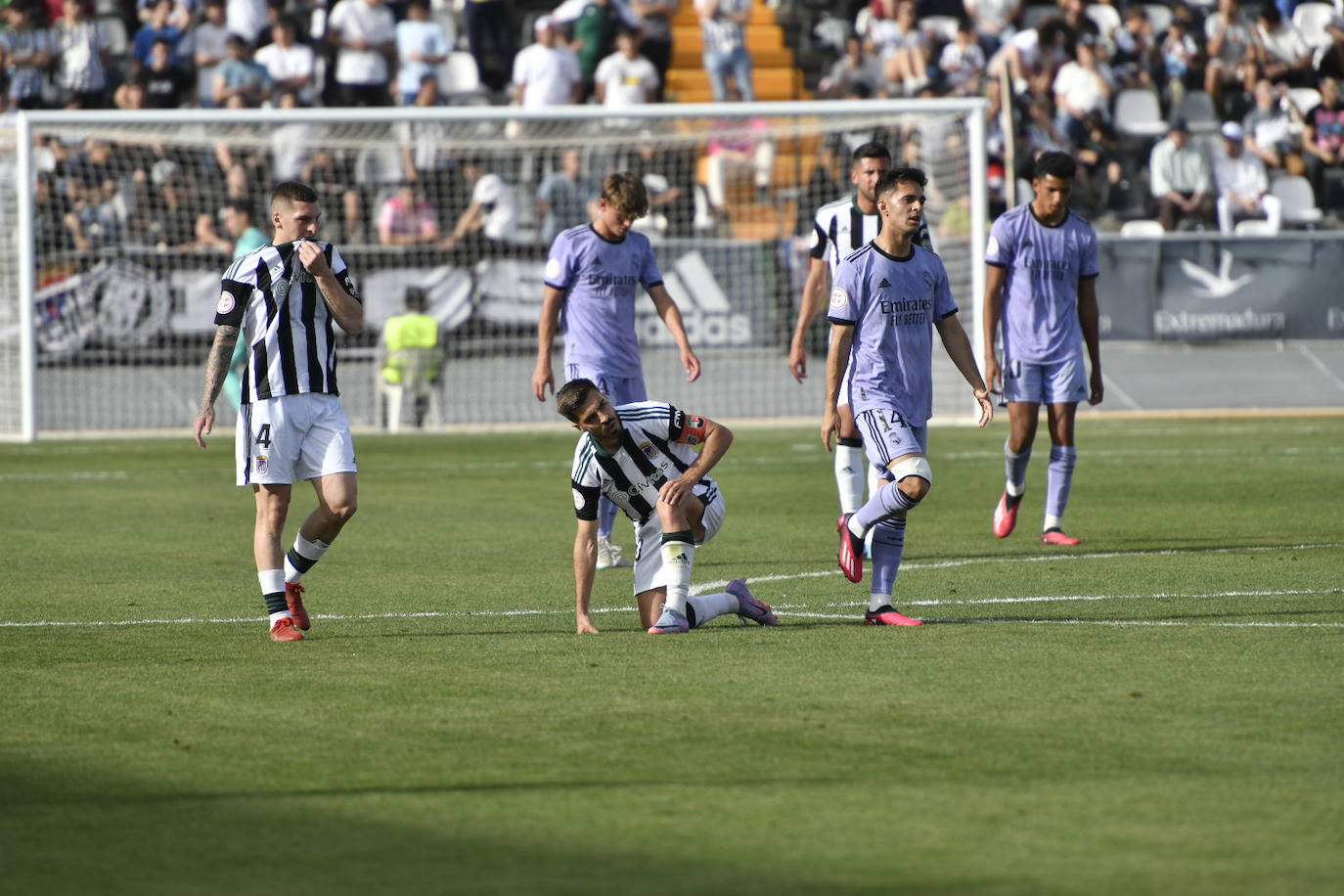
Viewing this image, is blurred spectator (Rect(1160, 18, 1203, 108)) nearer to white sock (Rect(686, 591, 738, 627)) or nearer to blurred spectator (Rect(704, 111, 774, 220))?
blurred spectator (Rect(704, 111, 774, 220))

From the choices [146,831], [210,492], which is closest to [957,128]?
A: [210,492]

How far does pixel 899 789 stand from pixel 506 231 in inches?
730

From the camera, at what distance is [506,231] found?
77.3 feet

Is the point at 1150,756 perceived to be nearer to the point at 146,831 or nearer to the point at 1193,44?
the point at 146,831

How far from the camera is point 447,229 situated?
2353 cm

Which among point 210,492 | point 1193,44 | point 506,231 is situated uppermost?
point 1193,44

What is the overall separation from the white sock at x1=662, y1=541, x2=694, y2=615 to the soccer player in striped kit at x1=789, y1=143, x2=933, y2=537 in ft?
8.37

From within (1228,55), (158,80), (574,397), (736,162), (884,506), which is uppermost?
(1228,55)

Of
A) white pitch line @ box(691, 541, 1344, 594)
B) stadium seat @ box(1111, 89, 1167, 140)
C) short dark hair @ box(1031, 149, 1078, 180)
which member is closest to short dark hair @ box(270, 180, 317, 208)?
white pitch line @ box(691, 541, 1344, 594)

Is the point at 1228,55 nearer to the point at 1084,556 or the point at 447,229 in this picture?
the point at 447,229

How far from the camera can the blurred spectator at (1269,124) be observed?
92.2 feet

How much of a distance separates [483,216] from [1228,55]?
12.3 metres

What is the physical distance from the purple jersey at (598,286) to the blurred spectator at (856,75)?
17672mm

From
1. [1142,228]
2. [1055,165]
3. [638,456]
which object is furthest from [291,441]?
[1142,228]
